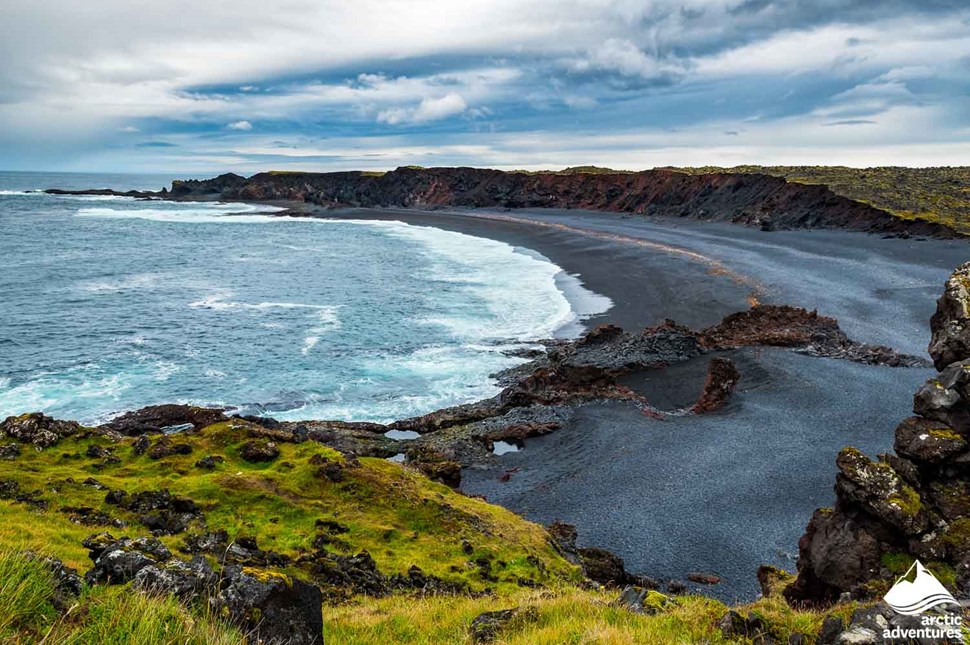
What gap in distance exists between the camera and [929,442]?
40.5ft

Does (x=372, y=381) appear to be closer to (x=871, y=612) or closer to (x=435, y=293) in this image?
(x=435, y=293)

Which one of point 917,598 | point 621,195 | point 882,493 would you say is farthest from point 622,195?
point 917,598

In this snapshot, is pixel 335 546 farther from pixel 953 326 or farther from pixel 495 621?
pixel 953 326

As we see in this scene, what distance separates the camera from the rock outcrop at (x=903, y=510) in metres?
11.5

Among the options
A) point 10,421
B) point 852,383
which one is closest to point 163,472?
point 10,421

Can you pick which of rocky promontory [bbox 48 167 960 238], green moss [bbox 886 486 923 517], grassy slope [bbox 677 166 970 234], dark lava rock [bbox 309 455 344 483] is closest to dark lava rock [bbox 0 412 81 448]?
dark lava rock [bbox 309 455 344 483]

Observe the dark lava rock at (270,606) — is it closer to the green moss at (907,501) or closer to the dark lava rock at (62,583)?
the dark lava rock at (62,583)

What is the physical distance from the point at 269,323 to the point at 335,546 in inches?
1451

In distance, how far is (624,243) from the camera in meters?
80.8

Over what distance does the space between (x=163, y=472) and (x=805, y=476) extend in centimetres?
2055

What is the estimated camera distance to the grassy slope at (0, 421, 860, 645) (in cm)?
577

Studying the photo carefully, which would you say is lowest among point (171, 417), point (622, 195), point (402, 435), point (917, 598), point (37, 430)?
point (402, 435)

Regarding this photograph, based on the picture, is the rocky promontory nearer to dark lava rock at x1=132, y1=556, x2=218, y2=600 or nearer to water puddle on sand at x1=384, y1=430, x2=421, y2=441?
water puddle on sand at x1=384, y1=430, x2=421, y2=441

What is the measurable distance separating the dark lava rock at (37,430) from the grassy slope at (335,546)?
0.41m
